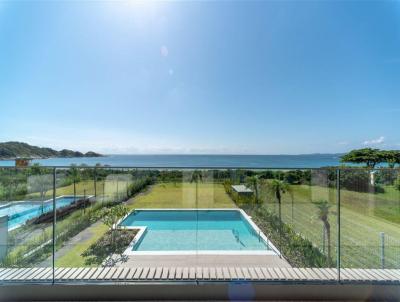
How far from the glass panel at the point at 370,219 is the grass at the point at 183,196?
132 cm

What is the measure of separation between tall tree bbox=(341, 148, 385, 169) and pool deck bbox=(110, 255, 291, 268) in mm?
16032

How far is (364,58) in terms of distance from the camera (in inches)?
211

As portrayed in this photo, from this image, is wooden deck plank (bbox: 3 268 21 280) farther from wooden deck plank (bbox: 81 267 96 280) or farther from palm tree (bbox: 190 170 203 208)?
palm tree (bbox: 190 170 203 208)

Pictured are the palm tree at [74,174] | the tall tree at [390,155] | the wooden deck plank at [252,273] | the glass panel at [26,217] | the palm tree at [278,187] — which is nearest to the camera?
the wooden deck plank at [252,273]

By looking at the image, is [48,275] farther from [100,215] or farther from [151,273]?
[151,273]

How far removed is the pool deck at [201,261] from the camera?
235cm

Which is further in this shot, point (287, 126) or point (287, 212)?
point (287, 126)

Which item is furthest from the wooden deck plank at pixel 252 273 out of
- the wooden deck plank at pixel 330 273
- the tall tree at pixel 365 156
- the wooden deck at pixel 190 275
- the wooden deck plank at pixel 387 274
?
the tall tree at pixel 365 156

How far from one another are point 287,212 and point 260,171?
2.04ft

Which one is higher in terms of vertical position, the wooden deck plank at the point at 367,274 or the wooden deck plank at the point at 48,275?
the wooden deck plank at the point at 367,274

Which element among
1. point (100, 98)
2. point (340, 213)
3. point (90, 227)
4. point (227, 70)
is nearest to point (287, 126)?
point (227, 70)

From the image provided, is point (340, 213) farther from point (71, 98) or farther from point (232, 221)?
point (71, 98)

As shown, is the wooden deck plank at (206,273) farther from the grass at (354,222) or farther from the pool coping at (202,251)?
the grass at (354,222)

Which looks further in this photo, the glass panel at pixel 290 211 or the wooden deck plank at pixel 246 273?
the glass panel at pixel 290 211
